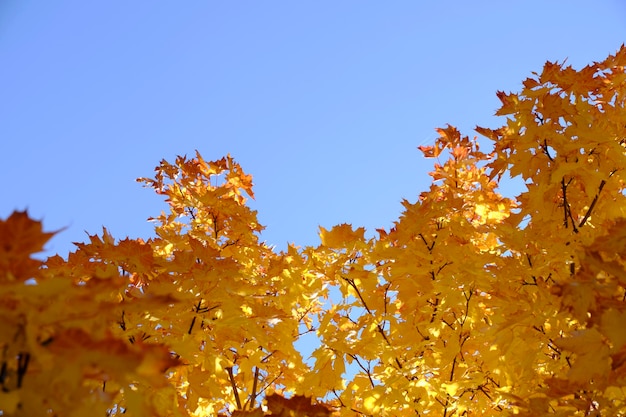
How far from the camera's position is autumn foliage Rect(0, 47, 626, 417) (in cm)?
253

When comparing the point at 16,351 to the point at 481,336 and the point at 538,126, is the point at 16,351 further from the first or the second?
the point at 538,126

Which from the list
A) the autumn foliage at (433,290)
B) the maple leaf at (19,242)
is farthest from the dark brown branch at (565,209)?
the maple leaf at (19,242)

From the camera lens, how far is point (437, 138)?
470 centimetres

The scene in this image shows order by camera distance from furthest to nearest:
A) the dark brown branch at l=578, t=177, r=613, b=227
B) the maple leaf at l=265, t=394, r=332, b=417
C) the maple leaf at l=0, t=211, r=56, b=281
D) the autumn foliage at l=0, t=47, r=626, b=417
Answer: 1. the dark brown branch at l=578, t=177, r=613, b=227
2. the autumn foliage at l=0, t=47, r=626, b=417
3. the maple leaf at l=265, t=394, r=332, b=417
4. the maple leaf at l=0, t=211, r=56, b=281

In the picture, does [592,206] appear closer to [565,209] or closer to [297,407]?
[565,209]

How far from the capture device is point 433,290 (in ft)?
11.1

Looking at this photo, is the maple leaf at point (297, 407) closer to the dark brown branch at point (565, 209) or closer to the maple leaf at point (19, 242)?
the maple leaf at point (19, 242)

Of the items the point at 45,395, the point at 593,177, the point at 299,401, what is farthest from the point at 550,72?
the point at 45,395

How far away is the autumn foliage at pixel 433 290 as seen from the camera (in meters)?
2.53

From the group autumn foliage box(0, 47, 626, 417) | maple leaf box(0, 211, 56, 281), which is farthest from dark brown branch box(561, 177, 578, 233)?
maple leaf box(0, 211, 56, 281)

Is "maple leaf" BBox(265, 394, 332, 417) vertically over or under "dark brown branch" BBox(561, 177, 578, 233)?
under

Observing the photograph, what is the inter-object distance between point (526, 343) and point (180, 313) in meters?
1.78

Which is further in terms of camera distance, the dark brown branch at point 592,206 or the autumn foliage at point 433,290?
the dark brown branch at point 592,206

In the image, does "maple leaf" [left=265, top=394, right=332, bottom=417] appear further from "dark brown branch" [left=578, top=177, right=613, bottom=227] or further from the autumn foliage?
"dark brown branch" [left=578, top=177, right=613, bottom=227]
